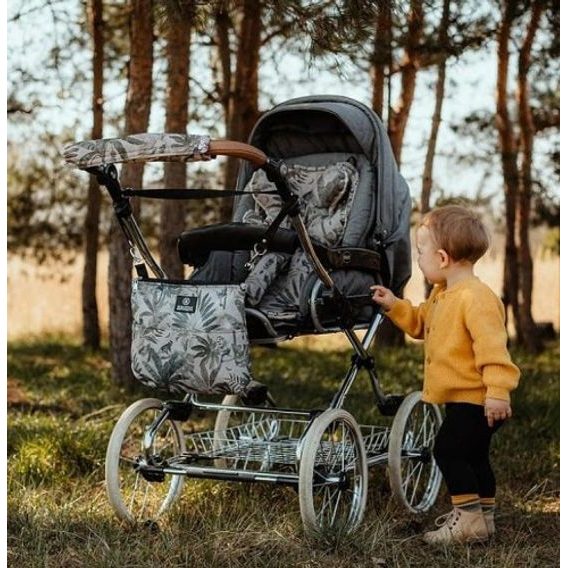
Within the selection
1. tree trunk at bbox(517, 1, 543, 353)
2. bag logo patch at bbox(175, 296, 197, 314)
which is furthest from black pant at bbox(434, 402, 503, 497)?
tree trunk at bbox(517, 1, 543, 353)

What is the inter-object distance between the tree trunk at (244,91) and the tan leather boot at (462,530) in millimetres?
5321

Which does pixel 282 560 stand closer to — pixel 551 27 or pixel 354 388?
pixel 354 388

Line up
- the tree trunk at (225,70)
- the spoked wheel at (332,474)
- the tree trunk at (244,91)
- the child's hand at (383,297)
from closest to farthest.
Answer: the spoked wheel at (332,474), the child's hand at (383,297), the tree trunk at (244,91), the tree trunk at (225,70)

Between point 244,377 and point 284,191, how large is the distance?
66 cm

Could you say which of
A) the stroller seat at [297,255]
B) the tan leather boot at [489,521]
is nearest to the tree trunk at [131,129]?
the stroller seat at [297,255]

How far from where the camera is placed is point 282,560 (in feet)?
11.6

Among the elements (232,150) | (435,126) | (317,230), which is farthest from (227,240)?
(435,126)

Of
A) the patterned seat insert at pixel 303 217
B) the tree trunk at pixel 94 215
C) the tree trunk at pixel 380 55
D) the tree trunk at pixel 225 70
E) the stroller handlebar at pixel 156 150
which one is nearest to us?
Answer: the stroller handlebar at pixel 156 150

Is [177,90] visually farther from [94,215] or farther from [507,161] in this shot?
[507,161]

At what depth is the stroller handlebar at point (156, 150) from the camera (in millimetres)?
3516

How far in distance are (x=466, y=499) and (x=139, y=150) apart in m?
1.70

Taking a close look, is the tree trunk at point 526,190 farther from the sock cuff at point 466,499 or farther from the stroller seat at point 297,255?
the sock cuff at point 466,499

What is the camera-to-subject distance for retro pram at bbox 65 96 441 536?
3752 millimetres

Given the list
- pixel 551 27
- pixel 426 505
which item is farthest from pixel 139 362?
pixel 551 27
